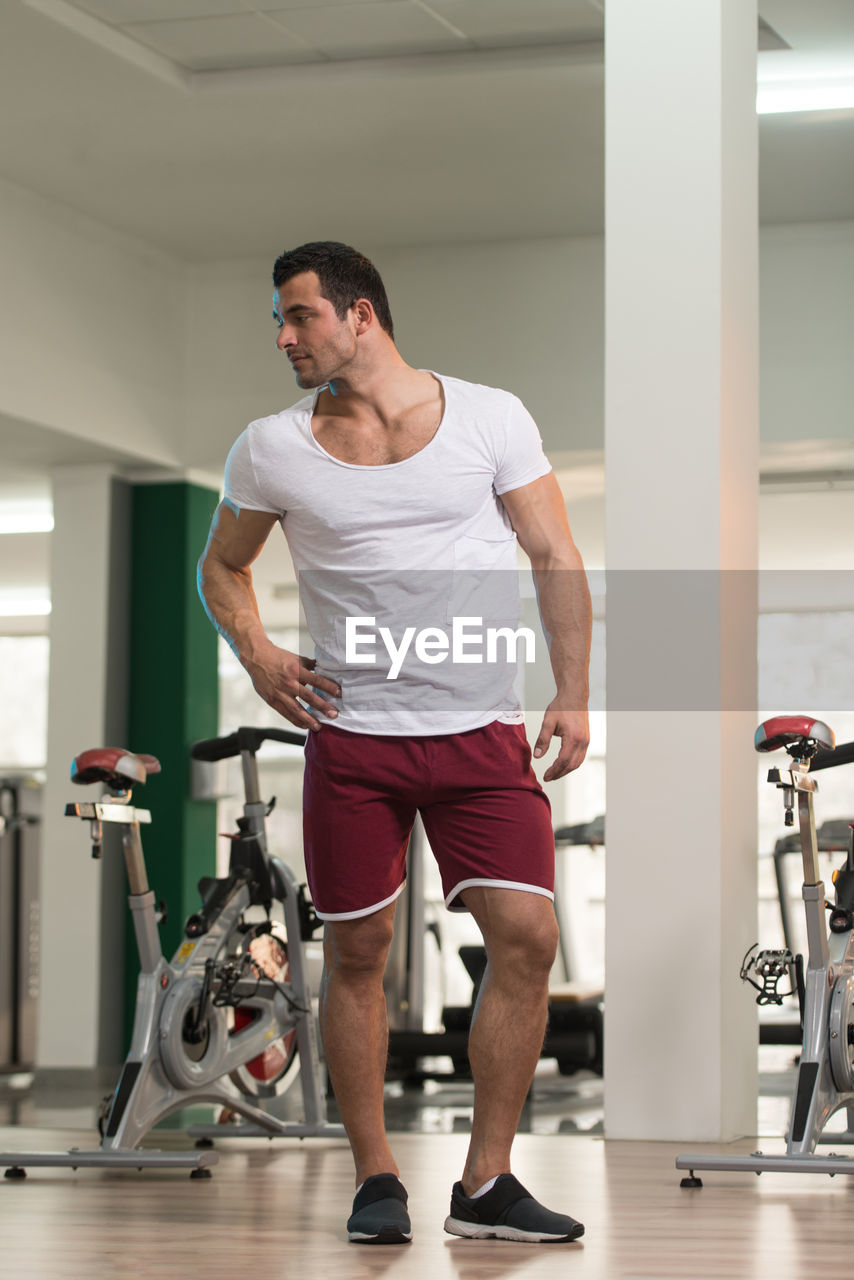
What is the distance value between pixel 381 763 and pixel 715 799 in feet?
4.80

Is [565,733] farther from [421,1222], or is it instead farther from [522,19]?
[522,19]

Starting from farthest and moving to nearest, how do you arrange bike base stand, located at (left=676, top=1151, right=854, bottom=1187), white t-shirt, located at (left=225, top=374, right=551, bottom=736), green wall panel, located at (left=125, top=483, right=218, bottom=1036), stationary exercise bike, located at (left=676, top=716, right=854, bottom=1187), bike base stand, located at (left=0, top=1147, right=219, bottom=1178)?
green wall panel, located at (left=125, top=483, right=218, bottom=1036) < bike base stand, located at (left=0, top=1147, right=219, bottom=1178) < stationary exercise bike, located at (left=676, top=716, right=854, bottom=1187) < bike base stand, located at (left=676, top=1151, right=854, bottom=1187) < white t-shirt, located at (left=225, top=374, right=551, bottom=736)

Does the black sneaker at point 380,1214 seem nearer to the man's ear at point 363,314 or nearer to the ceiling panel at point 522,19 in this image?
the man's ear at point 363,314

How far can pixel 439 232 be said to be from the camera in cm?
637

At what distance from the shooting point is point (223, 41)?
4.97 meters

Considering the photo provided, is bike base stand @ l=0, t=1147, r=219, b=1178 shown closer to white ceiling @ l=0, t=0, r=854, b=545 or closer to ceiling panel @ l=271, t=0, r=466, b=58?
white ceiling @ l=0, t=0, r=854, b=545

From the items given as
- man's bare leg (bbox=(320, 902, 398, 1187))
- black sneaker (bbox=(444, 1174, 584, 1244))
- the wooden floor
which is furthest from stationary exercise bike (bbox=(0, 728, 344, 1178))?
black sneaker (bbox=(444, 1174, 584, 1244))

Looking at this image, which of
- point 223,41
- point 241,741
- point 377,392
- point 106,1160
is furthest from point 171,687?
point 377,392

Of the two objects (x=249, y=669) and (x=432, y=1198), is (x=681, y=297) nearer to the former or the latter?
(x=249, y=669)

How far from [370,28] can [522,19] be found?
43cm

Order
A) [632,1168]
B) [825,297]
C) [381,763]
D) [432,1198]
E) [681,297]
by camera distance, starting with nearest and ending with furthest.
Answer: [381,763] → [432,1198] → [632,1168] → [681,297] → [825,297]

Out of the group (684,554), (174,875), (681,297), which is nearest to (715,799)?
(684,554)

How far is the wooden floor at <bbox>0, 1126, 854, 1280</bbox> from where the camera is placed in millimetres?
2195

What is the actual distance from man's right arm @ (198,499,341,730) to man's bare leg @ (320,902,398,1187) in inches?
11.9
